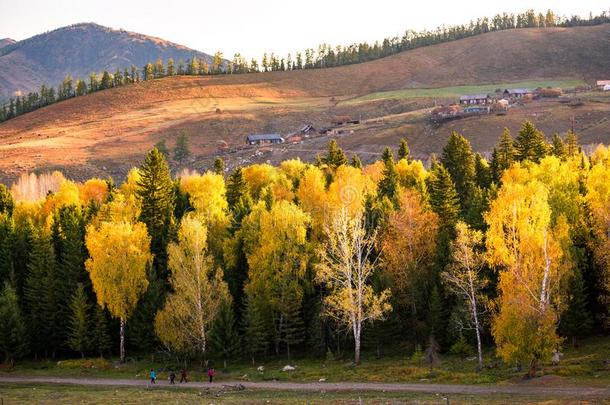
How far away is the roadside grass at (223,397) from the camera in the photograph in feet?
126

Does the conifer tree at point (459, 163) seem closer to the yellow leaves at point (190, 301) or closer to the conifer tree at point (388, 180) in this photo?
the conifer tree at point (388, 180)

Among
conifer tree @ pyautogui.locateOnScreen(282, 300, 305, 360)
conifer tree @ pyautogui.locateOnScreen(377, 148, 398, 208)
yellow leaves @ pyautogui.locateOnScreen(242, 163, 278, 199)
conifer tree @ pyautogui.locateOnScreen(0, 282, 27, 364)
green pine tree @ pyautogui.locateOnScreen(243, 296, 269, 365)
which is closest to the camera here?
green pine tree @ pyautogui.locateOnScreen(243, 296, 269, 365)

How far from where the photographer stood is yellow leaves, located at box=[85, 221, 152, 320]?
204 feet

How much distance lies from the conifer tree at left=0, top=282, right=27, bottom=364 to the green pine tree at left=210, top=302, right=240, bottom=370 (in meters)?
18.9

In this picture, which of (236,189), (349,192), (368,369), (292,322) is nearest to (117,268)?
(292,322)

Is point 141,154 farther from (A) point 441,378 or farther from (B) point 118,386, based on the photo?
(A) point 441,378

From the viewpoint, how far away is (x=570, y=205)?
186 feet

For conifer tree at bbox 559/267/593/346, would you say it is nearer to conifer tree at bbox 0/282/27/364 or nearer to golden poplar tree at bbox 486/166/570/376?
golden poplar tree at bbox 486/166/570/376

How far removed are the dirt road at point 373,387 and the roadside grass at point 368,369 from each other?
1335mm

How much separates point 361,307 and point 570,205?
63.4 feet

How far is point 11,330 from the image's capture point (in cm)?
6269

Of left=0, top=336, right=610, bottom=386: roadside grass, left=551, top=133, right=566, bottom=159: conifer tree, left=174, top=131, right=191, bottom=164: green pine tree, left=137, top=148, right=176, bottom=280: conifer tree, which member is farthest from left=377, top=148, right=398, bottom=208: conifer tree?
left=174, top=131, right=191, bottom=164: green pine tree

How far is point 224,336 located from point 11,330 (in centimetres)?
2057

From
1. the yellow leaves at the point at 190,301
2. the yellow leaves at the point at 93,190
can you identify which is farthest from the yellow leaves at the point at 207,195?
the yellow leaves at the point at 93,190
